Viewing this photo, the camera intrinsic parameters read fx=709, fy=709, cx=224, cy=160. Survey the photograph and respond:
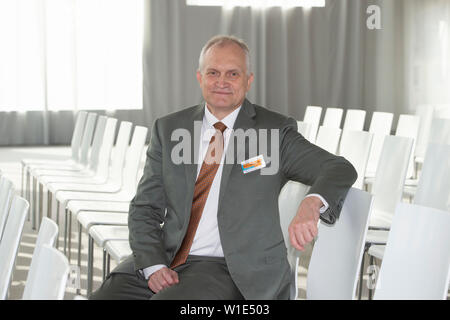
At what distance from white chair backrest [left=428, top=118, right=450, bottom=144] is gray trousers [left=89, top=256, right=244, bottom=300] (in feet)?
10.8

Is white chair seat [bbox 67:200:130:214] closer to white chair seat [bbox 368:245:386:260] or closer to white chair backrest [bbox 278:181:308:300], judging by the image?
white chair seat [bbox 368:245:386:260]

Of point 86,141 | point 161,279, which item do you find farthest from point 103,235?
point 86,141

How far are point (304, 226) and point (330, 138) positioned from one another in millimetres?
2659

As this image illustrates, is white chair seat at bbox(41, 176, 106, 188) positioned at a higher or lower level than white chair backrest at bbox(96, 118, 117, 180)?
lower

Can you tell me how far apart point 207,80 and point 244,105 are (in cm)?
17

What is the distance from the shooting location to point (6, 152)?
1032 centimetres

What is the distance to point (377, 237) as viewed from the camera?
11.7 feet

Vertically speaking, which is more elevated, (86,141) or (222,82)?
(222,82)

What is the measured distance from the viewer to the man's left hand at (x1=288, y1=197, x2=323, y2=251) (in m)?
2.02

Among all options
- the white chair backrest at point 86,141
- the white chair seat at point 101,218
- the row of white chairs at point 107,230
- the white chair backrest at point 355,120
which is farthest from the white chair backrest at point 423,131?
the white chair seat at point 101,218

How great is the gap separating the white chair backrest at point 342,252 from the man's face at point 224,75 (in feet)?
1.75

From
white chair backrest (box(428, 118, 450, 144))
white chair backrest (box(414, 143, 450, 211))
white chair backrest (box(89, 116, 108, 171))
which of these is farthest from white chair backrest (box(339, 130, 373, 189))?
white chair backrest (box(89, 116, 108, 171))

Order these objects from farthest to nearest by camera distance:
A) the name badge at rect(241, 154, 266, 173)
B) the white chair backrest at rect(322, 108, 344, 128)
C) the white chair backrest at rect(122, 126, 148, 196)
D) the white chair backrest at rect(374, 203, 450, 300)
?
the white chair backrest at rect(322, 108, 344, 128) < the white chair backrest at rect(122, 126, 148, 196) < the name badge at rect(241, 154, 266, 173) < the white chair backrest at rect(374, 203, 450, 300)

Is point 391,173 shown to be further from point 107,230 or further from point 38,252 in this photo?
point 38,252
